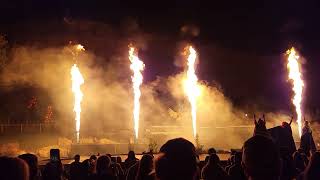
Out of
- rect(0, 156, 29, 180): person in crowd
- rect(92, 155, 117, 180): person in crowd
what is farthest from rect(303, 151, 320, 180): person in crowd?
rect(92, 155, 117, 180): person in crowd

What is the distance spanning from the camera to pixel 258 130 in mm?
5078

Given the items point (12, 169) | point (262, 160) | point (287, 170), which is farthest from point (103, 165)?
point (262, 160)

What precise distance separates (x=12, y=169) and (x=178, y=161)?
118 centimetres

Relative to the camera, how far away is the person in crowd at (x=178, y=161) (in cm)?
276

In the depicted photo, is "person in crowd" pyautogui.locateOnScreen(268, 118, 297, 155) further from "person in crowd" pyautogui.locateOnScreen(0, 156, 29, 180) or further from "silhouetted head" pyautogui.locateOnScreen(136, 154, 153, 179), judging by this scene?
"person in crowd" pyautogui.locateOnScreen(0, 156, 29, 180)

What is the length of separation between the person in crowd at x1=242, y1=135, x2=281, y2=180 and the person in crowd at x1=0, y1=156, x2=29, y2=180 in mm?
1677

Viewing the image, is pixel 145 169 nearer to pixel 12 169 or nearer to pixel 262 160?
pixel 262 160

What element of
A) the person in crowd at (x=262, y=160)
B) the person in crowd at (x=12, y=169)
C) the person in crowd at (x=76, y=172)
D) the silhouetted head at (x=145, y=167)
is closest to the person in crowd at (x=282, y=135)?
the silhouetted head at (x=145, y=167)

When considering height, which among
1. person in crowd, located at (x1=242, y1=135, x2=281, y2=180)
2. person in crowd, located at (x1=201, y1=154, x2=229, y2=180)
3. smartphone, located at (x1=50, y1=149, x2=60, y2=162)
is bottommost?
person in crowd, located at (x1=201, y1=154, x2=229, y2=180)

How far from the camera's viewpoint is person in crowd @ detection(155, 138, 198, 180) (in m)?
2.76

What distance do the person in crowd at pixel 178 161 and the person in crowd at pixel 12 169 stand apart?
100cm

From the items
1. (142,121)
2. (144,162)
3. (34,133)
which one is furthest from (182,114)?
(144,162)

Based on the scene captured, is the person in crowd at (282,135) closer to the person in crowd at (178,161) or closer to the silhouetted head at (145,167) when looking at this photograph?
the silhouetted head at (145,167)

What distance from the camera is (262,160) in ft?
9.57
